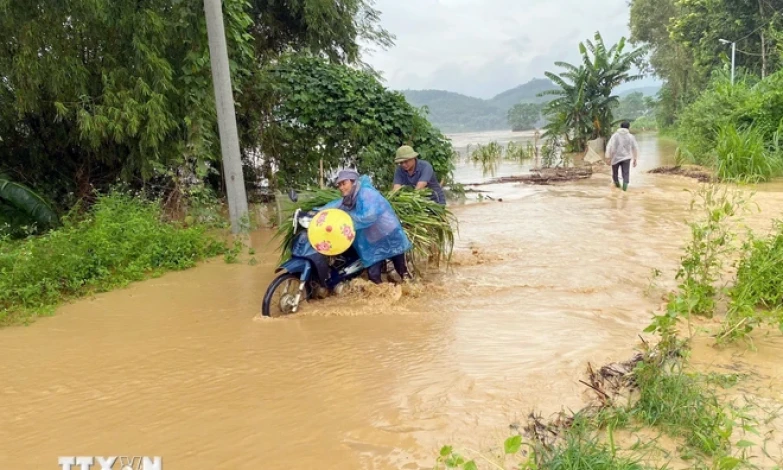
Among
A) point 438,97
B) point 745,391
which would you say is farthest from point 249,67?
point 438,97

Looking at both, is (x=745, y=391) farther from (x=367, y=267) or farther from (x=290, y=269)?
(x=290, y=269)

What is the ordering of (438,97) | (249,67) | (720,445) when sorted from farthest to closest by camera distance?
(438,97), (249,67), (720,445)

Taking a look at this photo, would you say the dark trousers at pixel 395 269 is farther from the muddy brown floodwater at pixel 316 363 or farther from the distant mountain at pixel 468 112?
the distant mountain at pixel 468 112

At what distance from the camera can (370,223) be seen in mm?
5117

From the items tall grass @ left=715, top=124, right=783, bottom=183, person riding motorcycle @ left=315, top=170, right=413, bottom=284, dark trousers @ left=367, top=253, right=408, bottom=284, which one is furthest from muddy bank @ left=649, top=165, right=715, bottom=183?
person riding motorcycle @ left=315, top=170, right=413, bottom=284

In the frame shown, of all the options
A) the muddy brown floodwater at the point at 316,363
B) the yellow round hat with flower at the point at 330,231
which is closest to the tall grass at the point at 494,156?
the muddy brown floodwater at the point at 316,363

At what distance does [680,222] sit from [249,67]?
793cm

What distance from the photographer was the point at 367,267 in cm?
547

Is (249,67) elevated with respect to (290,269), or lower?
elevated

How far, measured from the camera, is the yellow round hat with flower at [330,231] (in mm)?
4836

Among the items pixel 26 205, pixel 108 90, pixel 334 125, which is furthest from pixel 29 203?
pixel 334 125

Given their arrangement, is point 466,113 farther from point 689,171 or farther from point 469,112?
point 689,171

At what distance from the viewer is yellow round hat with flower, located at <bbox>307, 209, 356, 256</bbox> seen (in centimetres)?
484

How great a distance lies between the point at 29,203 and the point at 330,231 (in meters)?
5.66
